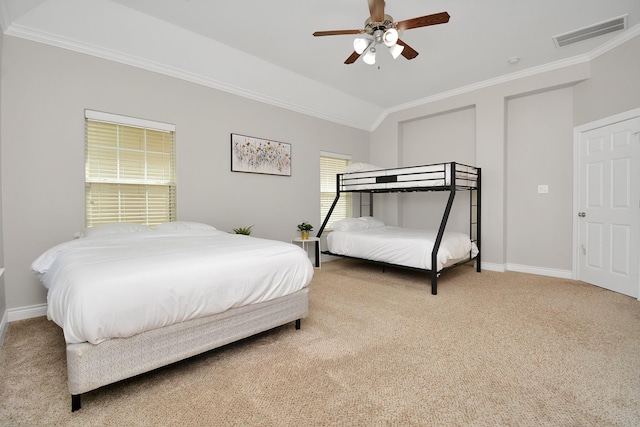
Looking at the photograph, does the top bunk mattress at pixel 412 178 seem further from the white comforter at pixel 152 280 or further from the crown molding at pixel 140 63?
the white comforter at pixel 152 280

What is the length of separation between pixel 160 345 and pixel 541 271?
16.9 feet

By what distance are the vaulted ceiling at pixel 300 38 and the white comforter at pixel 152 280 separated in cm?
215

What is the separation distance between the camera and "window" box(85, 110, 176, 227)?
10.5 feet

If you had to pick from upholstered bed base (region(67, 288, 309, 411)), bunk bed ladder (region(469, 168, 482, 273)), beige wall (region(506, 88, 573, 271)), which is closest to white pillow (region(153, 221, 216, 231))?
upholstered bed base (region(67, 288, 309, 411))

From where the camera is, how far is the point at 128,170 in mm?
3414

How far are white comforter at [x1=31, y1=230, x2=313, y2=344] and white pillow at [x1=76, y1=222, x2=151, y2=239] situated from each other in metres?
0.31

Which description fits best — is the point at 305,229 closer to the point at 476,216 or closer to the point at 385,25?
the point at 476,216

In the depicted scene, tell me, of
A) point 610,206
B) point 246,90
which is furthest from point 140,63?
point 610,206

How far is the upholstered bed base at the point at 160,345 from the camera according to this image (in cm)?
151

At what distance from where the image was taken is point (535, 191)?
15.0 feet

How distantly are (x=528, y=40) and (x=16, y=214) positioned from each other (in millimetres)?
5824

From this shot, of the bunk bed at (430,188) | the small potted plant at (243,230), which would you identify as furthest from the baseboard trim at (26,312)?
the bunk bed at (430,188)

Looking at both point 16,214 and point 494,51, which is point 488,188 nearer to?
point 494,51

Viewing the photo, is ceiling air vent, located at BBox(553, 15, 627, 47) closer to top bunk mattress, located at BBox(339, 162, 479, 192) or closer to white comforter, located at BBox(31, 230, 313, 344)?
top bunk mattress, located at BBox(339, 162, 479, 192)
